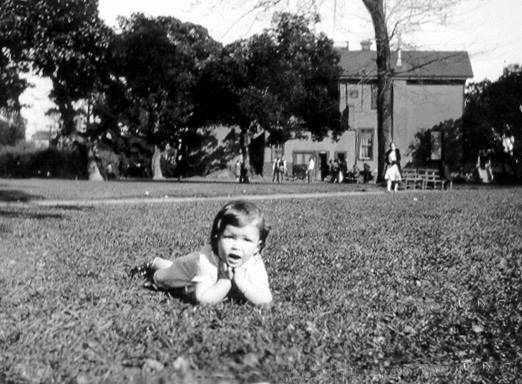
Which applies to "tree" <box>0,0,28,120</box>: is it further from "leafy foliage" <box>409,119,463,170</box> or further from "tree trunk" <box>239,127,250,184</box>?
"leafy foliage" <box>409,119,463,170</box>

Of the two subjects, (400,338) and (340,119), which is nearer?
(400,338)

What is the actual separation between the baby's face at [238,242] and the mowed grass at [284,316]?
0.38 metres

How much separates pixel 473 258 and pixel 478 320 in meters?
2.60

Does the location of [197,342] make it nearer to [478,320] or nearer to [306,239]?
[478,320]

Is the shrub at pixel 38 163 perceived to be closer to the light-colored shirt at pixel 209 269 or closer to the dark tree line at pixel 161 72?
the dark tree line at pixel 161 72

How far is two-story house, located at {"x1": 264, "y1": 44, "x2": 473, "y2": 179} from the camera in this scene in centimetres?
4825

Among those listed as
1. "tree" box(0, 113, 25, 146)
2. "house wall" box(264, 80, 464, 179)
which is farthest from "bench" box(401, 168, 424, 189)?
"tree" box(0, 113, 25, 146)

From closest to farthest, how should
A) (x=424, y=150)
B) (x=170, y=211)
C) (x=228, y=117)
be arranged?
1. (x=170, y=211)
2. (x=228, y=117)
3. (x=424, y=150)

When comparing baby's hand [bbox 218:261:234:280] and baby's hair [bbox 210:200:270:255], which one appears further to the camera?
baby's hand [bbox 218:261:234:280]

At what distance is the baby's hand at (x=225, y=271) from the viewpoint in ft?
14.8

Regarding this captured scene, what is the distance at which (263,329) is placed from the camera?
12.9 ft

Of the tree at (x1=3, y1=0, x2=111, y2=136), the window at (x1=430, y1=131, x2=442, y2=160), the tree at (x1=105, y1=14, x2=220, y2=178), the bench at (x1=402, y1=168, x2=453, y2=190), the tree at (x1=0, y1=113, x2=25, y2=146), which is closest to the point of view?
the bench at (x1=402, y1=168, x2=453, y2=190)

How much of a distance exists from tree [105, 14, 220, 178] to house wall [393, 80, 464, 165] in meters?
15.7

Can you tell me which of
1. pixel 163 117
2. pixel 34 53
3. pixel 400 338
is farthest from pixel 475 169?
pixel 400 338
